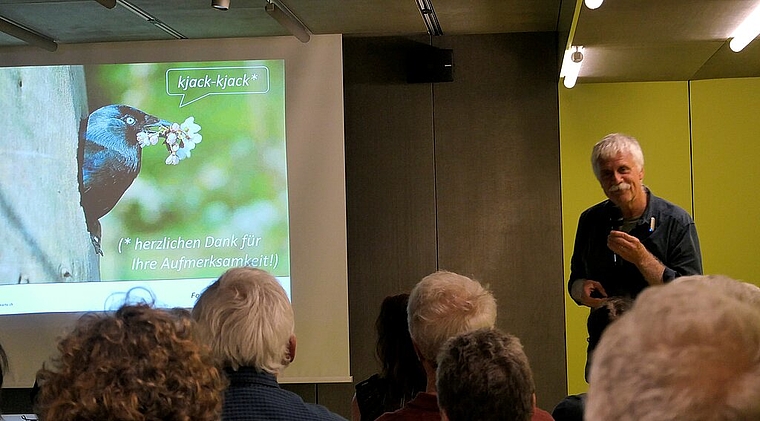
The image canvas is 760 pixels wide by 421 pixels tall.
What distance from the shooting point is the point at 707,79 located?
18.9 feet

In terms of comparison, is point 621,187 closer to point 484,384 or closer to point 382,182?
point 484,384

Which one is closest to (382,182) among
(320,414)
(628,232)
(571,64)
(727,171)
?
(571,64)

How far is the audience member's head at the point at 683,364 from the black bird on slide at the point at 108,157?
208 inches

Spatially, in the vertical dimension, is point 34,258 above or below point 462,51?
below

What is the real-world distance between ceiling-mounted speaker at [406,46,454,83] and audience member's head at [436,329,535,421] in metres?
4.04

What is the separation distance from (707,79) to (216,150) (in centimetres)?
325

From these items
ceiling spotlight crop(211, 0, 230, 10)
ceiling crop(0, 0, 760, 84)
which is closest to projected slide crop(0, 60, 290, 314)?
ceiling crop(0, 0, 760, 84)

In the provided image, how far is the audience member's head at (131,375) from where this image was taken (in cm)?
140

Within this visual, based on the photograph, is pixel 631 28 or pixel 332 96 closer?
pixel 631 28

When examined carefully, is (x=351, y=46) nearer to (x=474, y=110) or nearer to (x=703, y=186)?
(x=474, y=110)

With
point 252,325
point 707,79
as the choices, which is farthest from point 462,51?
point 252,325

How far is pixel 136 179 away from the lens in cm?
587

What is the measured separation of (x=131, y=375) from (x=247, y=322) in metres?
1.09

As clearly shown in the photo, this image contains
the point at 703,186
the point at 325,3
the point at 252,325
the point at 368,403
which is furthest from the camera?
the point at 703,186
